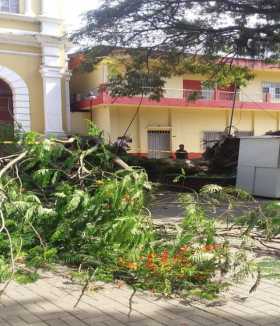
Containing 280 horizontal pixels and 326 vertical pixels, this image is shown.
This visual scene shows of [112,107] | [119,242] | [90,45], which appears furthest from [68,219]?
[112,107]

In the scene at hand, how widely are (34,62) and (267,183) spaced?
43.7 ft

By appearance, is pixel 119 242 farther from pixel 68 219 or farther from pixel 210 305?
pixel 210 305

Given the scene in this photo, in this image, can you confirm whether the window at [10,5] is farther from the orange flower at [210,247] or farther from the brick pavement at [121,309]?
the orange flower at [210,247]

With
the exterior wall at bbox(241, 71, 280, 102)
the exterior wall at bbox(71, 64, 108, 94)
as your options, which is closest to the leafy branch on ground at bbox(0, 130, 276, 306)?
the exterior wall at bbox(71, 64, 108, 94)

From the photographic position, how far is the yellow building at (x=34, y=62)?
75.4ft

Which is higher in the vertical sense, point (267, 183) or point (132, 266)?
point (132, 266)

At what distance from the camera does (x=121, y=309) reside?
189 inches

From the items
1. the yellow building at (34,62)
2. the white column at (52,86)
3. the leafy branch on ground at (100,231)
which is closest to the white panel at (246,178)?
the leafy branch on ground at (100,231)

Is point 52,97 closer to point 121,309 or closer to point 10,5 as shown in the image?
point 10,5

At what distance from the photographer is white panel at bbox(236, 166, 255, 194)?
1476 cm

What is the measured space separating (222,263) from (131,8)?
427 inches

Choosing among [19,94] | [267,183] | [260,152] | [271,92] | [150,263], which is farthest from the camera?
[271,92]

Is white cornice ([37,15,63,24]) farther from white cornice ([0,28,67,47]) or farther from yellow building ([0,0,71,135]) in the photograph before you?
→ white cornice ([0,28,67,47])

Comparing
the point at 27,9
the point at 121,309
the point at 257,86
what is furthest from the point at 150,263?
the point at 257,86
